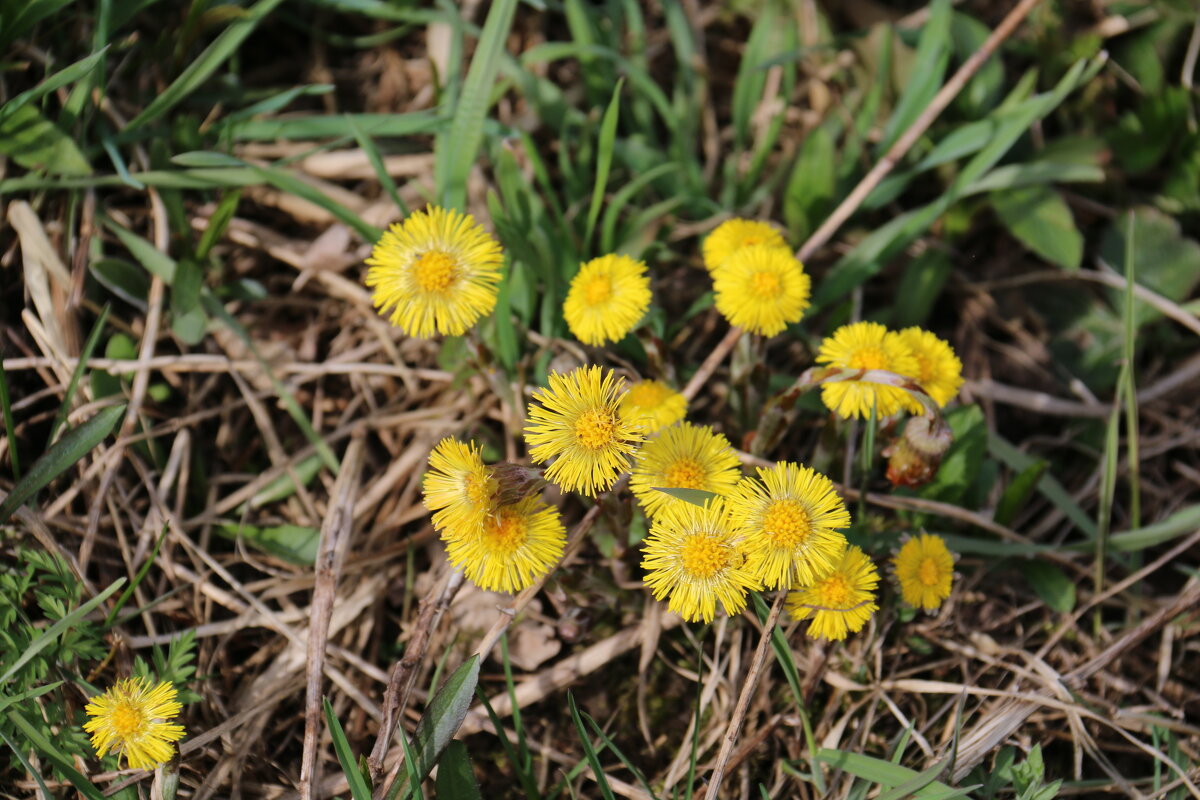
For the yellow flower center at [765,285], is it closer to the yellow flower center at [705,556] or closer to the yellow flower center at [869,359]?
the yellow flower center at [869,359]

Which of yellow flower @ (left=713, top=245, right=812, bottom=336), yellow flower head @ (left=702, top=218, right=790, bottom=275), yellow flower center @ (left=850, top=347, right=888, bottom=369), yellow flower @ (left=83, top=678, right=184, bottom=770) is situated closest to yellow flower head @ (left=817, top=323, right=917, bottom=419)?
yellow flower center @ (left=850, top=347, right=888, bottom=369)

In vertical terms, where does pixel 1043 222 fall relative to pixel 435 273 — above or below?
above

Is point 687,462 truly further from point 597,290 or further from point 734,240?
point 734,240

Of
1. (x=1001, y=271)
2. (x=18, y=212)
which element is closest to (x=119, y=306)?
(x=18, y=212)

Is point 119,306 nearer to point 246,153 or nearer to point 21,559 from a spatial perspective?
point 246,153

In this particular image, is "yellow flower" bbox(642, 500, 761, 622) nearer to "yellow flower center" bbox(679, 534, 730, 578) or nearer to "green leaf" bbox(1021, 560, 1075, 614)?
"yellow flower center" bbox(679, 534, 730, 578)

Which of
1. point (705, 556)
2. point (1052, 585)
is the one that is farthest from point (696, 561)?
point (1052, 585)

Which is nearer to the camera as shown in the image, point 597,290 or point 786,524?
point 786,524
